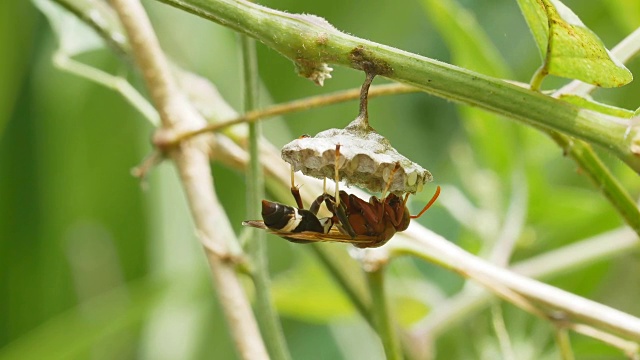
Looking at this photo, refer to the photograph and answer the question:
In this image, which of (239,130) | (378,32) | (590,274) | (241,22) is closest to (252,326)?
(239,130)

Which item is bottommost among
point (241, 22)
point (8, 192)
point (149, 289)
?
point (8, 192)

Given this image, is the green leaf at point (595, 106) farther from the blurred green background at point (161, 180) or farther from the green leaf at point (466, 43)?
the blurred green background at point (161, 180)

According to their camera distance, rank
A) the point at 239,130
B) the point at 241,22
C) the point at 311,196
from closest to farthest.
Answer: the point at 241,22 < the point at 311,196 < the point at 239,130

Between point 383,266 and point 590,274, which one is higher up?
point 383,266

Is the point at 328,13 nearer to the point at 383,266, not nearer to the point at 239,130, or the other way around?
the point at 239,130

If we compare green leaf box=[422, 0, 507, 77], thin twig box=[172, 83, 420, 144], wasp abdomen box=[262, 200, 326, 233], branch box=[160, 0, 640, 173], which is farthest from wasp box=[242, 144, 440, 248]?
green leaf box=[422, 0, 507, 77]

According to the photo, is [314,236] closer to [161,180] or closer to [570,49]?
[570,49]

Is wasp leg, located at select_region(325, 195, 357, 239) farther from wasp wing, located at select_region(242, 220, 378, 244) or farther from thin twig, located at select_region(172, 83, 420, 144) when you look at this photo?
thin twig, located at select_region(172, 83, 420, 144)
